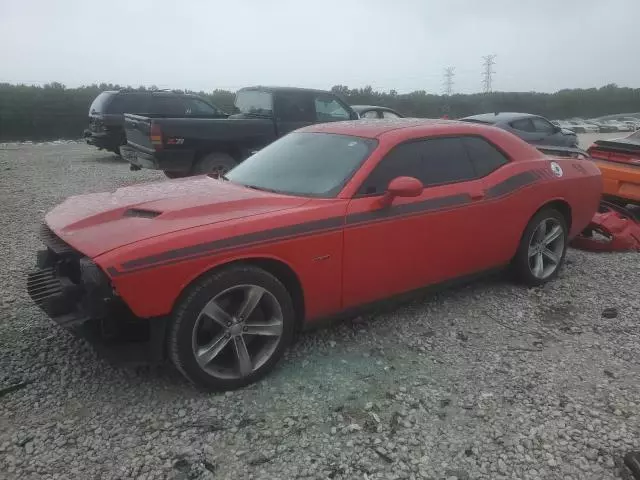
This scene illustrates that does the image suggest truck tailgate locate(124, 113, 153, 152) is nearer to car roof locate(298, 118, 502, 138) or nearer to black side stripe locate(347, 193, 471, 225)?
car roof locate(298, 118, 502, 138)

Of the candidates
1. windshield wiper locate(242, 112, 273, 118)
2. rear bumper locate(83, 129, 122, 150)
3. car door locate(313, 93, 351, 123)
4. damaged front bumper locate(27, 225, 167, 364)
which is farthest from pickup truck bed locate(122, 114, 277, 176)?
damaged front bumper locate(27, 225, 167, 364)

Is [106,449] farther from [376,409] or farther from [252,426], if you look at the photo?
[376,409]

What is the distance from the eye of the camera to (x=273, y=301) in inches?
122

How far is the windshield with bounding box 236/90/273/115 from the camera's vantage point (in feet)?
30.6

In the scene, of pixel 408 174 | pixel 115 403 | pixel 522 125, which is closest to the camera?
pixel 115 403

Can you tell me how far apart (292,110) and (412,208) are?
20.3ft

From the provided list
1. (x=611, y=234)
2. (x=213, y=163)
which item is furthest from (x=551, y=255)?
(x=213, y=163)

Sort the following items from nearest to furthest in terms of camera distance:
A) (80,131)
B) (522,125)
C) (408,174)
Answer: (408,174)
(522,125)
(80,131)

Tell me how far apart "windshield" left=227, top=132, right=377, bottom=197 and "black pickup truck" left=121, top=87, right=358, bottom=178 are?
3523 millimetres

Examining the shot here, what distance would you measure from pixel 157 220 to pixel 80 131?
65.6 ft

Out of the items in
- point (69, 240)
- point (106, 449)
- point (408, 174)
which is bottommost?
point (106, 449)

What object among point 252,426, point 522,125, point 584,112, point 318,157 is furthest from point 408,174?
point 584,112

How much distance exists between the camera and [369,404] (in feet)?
9.61

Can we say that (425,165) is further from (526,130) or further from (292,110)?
(526,130)
